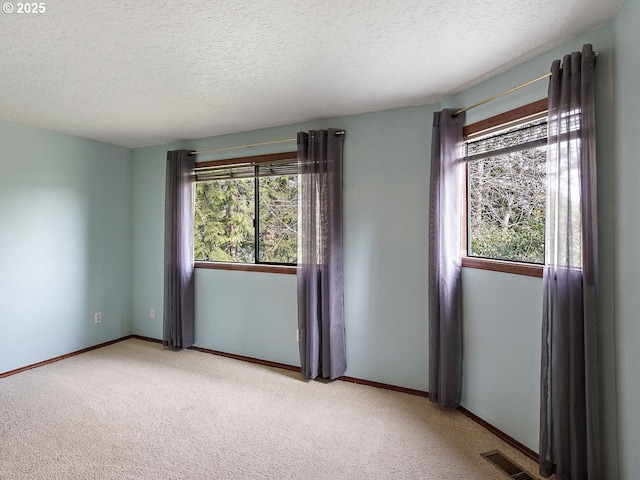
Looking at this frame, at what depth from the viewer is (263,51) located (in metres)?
2.09

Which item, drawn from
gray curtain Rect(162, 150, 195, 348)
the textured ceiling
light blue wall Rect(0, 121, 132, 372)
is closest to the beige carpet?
light blue wall Rect(0, 121, 132, 372)

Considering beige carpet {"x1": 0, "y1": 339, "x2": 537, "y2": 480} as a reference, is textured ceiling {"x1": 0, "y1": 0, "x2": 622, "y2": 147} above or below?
above

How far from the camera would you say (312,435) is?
2418 millimetres

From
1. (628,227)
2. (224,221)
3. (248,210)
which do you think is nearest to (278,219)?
(248,210)

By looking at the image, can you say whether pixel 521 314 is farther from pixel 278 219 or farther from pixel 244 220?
pixel 244 220

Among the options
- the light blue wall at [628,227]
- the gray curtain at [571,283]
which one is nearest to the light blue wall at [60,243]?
the gray curtain at [571,283]

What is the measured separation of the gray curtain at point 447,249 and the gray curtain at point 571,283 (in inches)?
29.8

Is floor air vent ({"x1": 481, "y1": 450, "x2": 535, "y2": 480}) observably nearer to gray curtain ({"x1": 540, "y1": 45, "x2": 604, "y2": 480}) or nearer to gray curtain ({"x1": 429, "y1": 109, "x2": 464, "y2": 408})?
gray curtain ({"x1": 540, "y1": 45, "x2": 604, "y2": 480})

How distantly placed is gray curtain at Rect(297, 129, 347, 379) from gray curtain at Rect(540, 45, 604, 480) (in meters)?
1.64

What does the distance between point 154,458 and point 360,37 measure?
2632 millimetres

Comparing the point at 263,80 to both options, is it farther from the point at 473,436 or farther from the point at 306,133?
the point at 473,436

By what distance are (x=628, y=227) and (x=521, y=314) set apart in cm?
79

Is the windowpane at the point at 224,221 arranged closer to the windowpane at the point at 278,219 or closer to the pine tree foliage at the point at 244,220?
the pine tree foliage at the point at 244,220

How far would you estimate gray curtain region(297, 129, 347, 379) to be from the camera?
3207 millimetres
